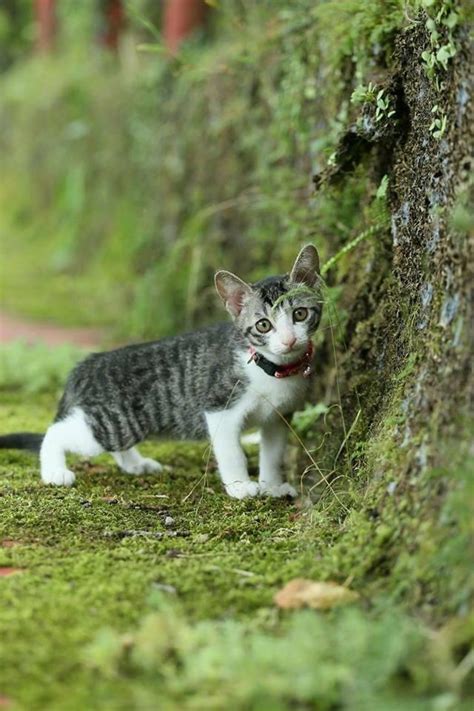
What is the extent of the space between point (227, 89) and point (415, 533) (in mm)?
5978

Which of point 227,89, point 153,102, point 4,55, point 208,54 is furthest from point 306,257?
point 4,55

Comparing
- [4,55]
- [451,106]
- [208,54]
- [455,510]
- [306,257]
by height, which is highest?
[4,55]

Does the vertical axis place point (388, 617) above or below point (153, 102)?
below

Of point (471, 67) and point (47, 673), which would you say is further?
point (471, 67)

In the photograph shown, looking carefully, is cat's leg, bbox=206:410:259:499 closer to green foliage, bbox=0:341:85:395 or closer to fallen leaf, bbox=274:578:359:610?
fallen leaf, bbox=274:578:359:610

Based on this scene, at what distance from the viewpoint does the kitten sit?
14.9 ft

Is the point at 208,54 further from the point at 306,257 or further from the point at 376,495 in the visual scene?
the point at 376,495

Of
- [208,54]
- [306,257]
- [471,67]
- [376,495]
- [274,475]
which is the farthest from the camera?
[208,54]

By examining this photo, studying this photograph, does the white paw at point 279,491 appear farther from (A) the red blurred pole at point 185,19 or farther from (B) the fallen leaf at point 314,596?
(A) the red blurred pole at point 185,19

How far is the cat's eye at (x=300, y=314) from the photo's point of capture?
178 inches

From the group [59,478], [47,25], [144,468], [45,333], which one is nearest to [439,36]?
[59,478]

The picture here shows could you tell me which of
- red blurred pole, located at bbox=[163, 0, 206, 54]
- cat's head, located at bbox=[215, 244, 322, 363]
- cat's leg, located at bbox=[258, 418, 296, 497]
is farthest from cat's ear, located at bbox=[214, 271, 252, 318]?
red blurred pole, located at bbox=[163, 0, 206, 54]

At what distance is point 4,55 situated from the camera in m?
24.7

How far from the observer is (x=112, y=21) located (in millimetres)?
15727
